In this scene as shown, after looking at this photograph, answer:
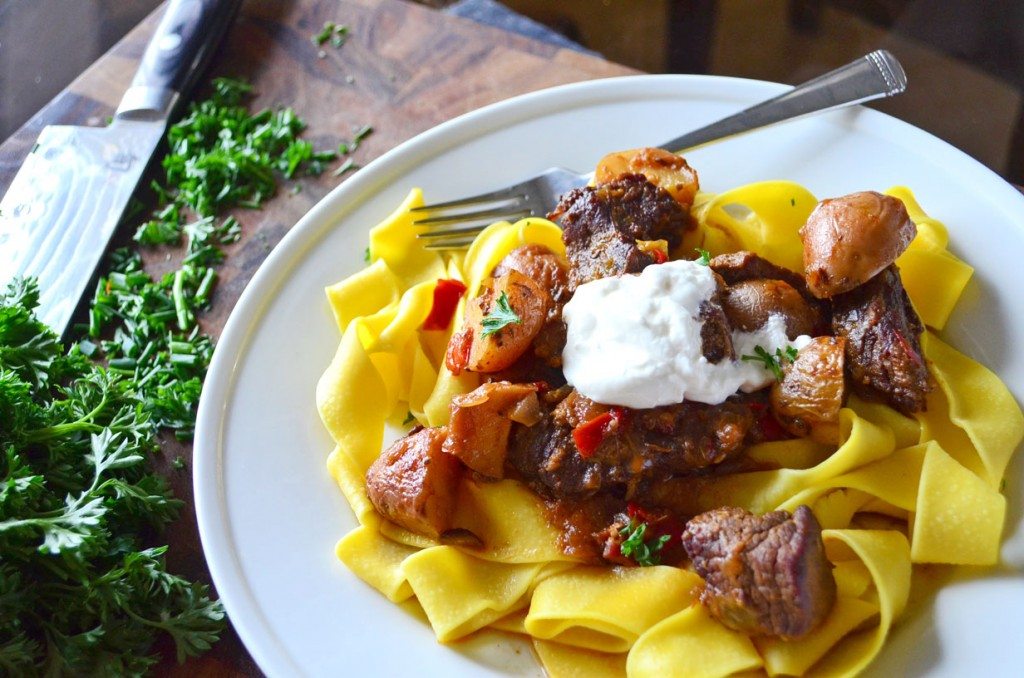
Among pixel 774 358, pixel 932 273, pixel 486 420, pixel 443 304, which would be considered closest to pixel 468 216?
pixel 443 304

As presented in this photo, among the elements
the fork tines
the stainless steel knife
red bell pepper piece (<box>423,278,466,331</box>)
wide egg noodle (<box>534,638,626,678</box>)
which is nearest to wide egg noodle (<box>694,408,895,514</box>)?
wide egg noodle (<box>534,638,626,678</box>)

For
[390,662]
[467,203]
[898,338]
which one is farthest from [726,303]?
[390,662]

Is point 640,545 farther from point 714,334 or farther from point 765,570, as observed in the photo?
point 714,334

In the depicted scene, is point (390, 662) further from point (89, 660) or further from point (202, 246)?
point (202, 246)

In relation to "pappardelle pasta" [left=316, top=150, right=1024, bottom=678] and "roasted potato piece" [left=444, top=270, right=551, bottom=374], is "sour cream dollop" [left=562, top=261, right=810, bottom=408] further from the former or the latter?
"roasted potato piece" [left=444, top=270, right=551, bottom=374]

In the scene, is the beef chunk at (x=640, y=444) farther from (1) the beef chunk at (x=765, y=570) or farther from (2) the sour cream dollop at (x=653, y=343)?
(1) the beef chunk at (x=765, y=570)
